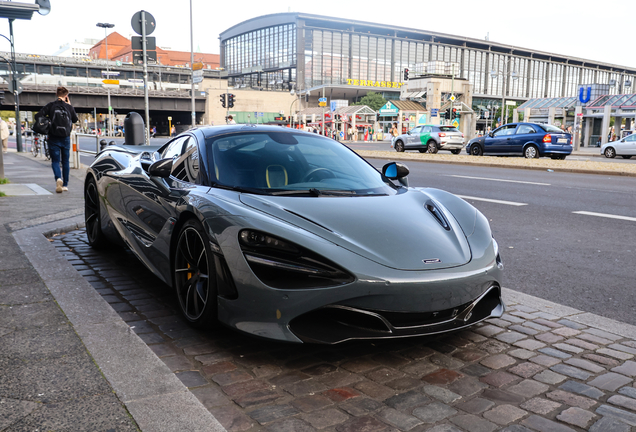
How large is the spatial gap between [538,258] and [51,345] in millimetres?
4293

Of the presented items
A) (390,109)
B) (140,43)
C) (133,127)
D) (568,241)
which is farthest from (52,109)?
(390,109)

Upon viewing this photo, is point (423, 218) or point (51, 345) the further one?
point (423, 218)

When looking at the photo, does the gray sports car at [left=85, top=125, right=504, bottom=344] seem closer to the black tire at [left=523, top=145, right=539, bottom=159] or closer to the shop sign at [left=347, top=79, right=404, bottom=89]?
the black tire at [left=523, top=145, right=539, bottom=159]

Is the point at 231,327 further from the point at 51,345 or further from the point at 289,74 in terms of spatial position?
the point at 289,74

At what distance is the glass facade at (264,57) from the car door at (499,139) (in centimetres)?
7116

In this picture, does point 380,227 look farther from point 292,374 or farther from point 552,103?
point 552,103

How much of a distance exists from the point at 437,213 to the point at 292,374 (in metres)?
1.35

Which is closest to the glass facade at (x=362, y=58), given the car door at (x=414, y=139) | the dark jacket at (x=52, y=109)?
the car door at (x=414, y=139)

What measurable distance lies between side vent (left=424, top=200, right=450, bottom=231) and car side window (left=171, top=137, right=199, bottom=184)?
1495 mm

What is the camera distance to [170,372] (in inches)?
106

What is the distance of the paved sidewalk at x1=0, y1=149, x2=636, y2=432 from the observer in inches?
92.7

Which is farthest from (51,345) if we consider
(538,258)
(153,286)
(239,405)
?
(538,258)

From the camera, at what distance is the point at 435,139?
2838 cm

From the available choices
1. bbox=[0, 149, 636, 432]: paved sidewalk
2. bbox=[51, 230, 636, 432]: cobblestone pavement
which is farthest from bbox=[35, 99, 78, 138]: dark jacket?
bbox=[51, 230, 636, 432]: cobblestone pavement
